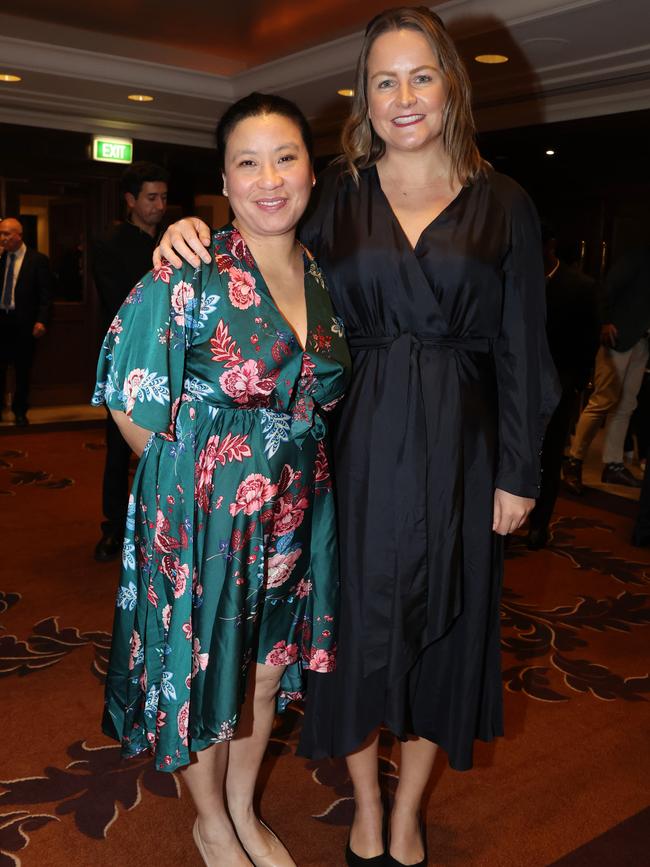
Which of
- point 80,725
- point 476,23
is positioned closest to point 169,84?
point 476,23

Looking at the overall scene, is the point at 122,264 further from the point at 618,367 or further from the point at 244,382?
the point at 618,367

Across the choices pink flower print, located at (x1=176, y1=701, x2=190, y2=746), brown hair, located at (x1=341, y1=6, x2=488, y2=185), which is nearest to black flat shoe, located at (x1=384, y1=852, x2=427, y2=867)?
pink flower print, located at (x1=176, y1=701, x2=190, y2=746)

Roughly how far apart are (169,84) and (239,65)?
104 cm

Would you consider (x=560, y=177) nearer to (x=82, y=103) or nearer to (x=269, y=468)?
(x=82, y=103)

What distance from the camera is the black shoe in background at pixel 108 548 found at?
164 inches

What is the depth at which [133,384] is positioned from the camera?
1692mm

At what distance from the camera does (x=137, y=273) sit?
3.86 meters

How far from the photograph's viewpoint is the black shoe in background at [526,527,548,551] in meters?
4.51

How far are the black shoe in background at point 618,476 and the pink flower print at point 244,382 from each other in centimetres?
491

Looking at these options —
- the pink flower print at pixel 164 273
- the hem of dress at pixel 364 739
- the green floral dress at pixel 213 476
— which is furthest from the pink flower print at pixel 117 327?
the hem of dress at pixel 364 739

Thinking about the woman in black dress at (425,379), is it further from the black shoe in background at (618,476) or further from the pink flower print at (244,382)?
the black shoe in background at (618,476)

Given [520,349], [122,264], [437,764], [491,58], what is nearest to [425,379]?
[520,349]

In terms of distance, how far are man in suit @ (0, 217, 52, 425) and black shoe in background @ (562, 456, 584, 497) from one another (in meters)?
4.62

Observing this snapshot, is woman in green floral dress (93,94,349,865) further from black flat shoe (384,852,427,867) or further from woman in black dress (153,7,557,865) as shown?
black flat shoe (384,852,427,867)
